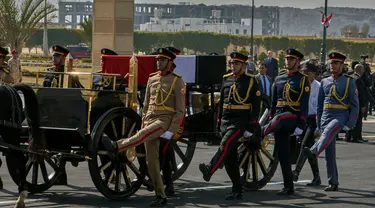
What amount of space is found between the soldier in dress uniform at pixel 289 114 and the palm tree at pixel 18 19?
3471 cm

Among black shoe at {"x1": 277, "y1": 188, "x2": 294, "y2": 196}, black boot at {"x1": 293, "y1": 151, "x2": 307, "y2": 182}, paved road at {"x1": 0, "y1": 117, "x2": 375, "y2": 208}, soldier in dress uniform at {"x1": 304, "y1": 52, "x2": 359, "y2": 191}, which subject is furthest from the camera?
black boot at {"x1": 293, "y1": 151, "x2": 307, "y2": 182}

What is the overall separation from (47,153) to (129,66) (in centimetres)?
150

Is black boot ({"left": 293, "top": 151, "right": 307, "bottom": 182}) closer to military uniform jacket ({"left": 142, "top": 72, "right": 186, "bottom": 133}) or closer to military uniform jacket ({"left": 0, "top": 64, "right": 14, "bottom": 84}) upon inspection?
military uniform jacket ({"left": 142, "top": 72, "right": 186, "bottom": 133})

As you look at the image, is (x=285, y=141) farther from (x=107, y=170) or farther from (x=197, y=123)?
(x=107, y=170)

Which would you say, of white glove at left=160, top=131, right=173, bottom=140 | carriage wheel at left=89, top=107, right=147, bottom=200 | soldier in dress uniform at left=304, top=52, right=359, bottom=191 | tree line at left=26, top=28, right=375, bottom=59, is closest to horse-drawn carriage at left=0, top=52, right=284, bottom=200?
carriage wheel at left=89, top=107, right=147, bottom=200

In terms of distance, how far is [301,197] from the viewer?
1155 centimetres

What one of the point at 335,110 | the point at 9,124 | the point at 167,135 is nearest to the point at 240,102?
the point at 167,135

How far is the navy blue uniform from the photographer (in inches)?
460

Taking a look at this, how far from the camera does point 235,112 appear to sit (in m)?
11.2

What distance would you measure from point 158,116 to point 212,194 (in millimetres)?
1487

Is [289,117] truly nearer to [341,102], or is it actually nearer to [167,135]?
[341,102]

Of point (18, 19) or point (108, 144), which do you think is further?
point (18, 19)

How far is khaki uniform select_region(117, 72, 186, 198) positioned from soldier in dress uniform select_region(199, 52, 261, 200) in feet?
2.49

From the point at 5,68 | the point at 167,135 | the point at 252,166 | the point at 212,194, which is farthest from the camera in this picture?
the point at 252,166
